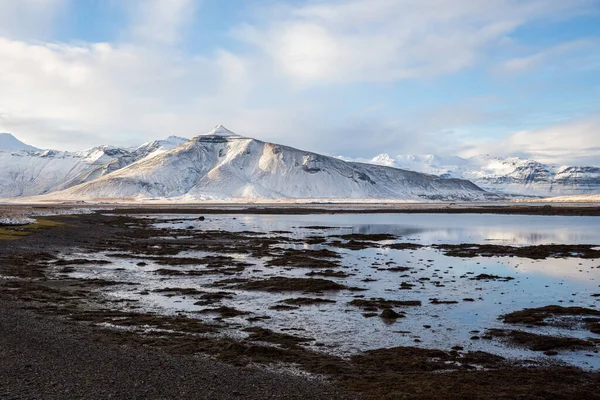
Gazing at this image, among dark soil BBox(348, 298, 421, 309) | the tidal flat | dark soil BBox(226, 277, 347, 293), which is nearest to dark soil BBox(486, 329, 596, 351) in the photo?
the tidal flat

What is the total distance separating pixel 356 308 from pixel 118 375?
1225 cm

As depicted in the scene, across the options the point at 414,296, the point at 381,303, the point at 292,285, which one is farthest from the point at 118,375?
the point at 414,296

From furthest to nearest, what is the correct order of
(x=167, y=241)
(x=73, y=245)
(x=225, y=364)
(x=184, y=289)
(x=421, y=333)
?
(x=167, y=241)
(x=73, y=245)
(x=184, y=289)
(x=421, y=333)
(x=225, y=364)

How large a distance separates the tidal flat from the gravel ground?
0.90m

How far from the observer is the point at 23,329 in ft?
54.6

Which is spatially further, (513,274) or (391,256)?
(391,256)

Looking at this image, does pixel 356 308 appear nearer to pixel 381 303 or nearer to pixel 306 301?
pixel 381 303

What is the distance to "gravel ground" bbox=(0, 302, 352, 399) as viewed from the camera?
37.8 ft

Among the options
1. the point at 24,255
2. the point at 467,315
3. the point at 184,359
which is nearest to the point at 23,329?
the point at 184,359

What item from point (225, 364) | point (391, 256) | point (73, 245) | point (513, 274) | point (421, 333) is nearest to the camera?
point (225, 364)

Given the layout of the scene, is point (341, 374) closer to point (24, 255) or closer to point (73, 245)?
point (24, 255)

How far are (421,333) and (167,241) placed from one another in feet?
127

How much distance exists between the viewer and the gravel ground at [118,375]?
37.8ft

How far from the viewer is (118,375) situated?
41.6 ft
